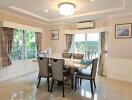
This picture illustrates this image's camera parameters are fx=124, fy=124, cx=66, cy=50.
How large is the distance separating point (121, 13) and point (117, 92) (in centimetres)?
270

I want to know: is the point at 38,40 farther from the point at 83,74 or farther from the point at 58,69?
the point at 83,74

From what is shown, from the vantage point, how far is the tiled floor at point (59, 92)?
313 cm

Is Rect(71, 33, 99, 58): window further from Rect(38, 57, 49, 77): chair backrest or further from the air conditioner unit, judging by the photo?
Rect(38, 57, 49, 77): chair backrest

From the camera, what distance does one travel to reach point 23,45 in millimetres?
5328

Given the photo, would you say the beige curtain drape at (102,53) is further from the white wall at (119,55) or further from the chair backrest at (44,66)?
the chair backrest at (44,66)

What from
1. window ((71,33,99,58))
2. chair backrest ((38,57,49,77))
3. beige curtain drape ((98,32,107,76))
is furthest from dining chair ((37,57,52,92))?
window ((71,33,99,58))

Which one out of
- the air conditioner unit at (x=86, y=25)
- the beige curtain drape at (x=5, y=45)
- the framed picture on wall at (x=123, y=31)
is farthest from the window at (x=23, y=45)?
the framed picture on wall at (x=123, y=31)

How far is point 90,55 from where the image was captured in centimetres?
585

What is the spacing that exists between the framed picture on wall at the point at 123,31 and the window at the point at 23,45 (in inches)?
143

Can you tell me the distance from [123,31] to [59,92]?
3.14 m

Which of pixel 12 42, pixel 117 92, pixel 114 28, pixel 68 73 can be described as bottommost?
pixel 117 92

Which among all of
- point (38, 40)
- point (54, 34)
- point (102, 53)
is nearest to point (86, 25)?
point (102, 53)

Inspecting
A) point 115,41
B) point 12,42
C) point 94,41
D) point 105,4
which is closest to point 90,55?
point 94,41

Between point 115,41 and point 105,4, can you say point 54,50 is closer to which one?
point 115,41
